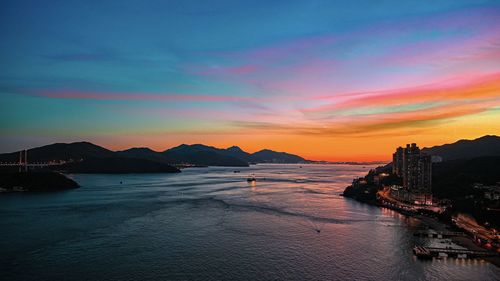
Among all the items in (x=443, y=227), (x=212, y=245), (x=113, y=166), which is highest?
(x=113, y=166)

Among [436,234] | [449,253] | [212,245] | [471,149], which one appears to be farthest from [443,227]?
[471,149]

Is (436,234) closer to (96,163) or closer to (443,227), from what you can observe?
(443,227)

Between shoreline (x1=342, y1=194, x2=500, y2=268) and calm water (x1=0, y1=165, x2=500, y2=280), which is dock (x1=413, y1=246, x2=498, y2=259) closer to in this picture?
shoreline (x1=342, y1=194, x2=500, y2=268)

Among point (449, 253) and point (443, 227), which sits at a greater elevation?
point (449, 253)

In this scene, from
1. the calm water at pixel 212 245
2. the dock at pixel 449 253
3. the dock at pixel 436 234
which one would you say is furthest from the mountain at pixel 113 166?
the dock at pixel 449 253

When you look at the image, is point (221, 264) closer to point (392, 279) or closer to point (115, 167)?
point (392, 279)

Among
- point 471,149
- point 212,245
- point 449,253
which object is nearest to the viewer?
point 449,253

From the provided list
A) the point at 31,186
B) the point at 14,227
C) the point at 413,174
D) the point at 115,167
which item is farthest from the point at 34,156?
the point at 413,174

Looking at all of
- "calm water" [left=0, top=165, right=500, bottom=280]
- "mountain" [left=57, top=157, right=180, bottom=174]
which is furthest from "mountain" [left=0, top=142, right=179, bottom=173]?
"calm water" [left=0, top=165, right=500, bottom=280]
